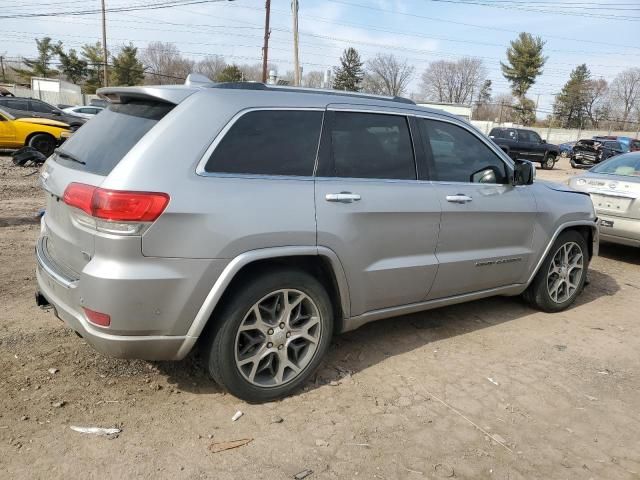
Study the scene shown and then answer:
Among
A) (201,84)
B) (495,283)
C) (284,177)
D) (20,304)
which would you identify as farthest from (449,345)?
(20,304)

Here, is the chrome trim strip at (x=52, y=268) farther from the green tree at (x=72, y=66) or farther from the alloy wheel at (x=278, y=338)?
the green tree at (x=72, y=66)

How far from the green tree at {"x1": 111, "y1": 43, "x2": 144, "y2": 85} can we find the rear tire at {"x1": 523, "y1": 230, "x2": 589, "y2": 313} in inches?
2489

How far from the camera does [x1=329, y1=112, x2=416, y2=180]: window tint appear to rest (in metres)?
3.38

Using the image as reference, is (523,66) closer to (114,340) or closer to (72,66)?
(72,66)

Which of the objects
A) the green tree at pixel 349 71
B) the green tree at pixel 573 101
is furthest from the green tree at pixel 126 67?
the green tree at pixel 573 101

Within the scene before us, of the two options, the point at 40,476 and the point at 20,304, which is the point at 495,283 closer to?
the point at 40,476

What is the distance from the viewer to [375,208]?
3389 mm

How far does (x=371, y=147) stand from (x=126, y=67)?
65290 millimetres

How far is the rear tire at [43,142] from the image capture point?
13.8m

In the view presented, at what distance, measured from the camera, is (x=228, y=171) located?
289 cm

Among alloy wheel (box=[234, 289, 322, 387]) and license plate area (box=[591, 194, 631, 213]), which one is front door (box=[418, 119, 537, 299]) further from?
license plate area (box=[591, 194, 631, 213])


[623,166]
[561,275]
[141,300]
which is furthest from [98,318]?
[623,166]

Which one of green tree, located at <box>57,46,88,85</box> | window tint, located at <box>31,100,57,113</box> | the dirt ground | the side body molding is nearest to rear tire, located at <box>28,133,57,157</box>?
window tint, located at <box>31,100,57,113</box>

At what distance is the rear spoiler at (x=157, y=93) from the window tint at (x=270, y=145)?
0.33 metres
